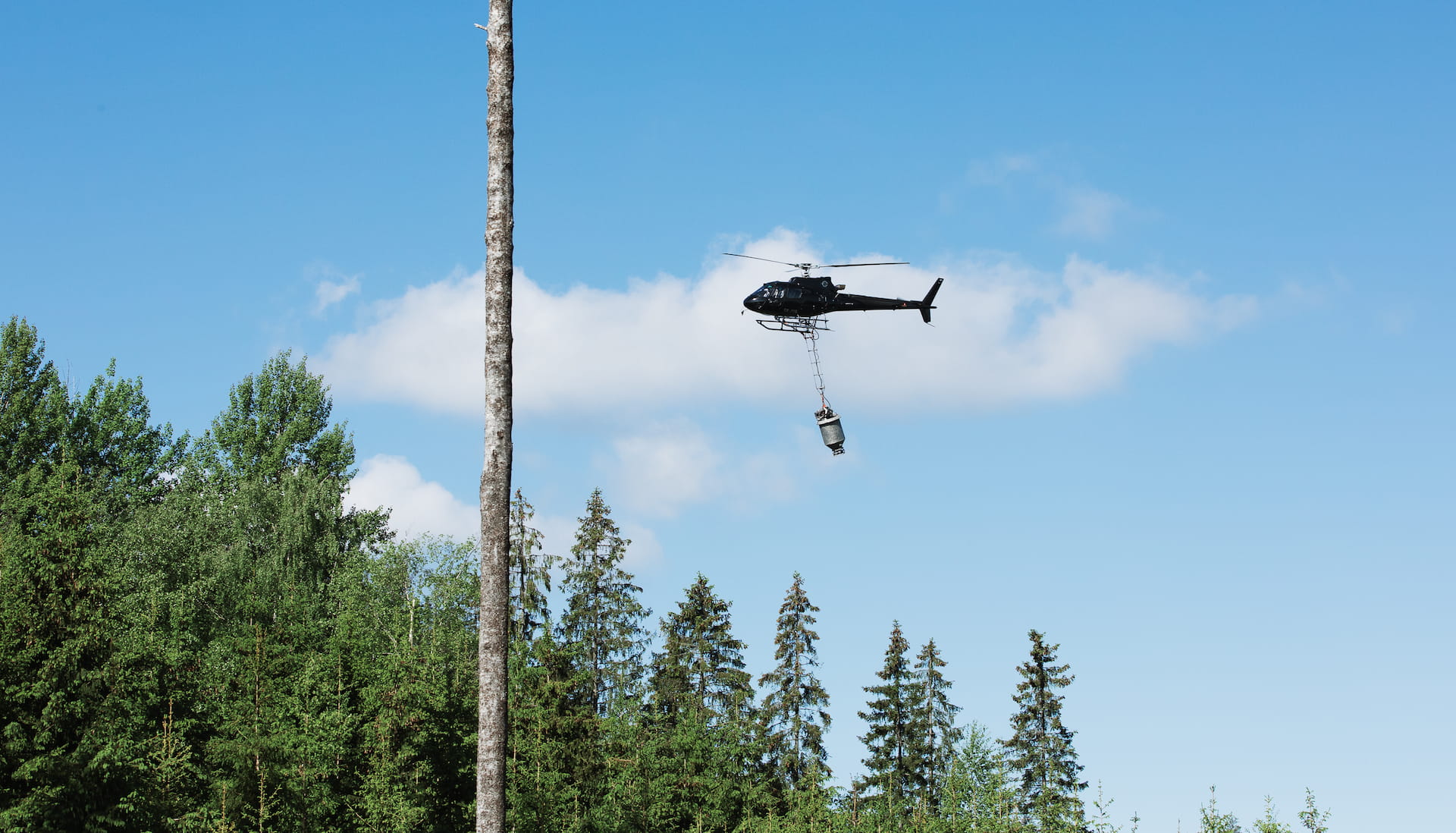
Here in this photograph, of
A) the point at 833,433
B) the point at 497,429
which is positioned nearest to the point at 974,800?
the point at 833,433

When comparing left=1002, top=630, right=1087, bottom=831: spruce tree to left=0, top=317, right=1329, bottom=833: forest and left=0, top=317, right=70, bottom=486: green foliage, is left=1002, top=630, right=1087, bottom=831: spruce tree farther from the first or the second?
left=0, top=317, right=70, bottom=486: green foliage

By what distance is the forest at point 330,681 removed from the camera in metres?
18.1

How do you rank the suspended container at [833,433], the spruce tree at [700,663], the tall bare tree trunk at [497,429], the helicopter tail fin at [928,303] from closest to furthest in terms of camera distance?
the tall bare tree trunk at [497,429] → the suspended container at [833,433] → the helicopter tail fin at [928,303] → the spruce tree at [700,663]

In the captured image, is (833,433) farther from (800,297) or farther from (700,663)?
(700,663)

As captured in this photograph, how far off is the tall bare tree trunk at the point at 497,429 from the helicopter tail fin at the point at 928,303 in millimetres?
22457

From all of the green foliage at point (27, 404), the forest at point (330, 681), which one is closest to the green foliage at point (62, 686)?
the forest at point (330, 681)

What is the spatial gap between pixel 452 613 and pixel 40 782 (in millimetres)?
35357

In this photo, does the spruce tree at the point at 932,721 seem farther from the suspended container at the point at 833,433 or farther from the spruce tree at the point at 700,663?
the suspended container at the point at 833,433

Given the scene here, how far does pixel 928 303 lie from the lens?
36.6m

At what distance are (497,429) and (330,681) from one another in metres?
11.8

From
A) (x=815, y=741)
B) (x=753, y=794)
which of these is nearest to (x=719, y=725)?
(x=815, y=741)

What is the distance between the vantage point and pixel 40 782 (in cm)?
1714

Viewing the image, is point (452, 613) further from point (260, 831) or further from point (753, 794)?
point (260, 831)

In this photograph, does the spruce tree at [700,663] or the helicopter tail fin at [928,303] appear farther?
the spruce tree at [700,663]
